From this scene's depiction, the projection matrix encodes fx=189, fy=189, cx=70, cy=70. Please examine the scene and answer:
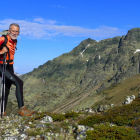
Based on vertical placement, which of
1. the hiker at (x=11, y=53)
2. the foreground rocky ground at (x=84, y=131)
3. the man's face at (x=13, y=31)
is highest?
the man's face at (x=13, y=31)

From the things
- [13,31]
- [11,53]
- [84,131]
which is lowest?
[84,131]

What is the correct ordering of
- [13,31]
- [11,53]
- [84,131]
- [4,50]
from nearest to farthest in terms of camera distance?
[84,131]
[4,50]
[13,31]
[11,53]

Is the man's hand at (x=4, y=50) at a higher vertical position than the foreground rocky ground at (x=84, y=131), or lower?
higher

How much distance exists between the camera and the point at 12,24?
34.9 ft

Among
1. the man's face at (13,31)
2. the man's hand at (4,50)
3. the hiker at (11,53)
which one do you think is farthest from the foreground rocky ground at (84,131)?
the man's face at (13,31)

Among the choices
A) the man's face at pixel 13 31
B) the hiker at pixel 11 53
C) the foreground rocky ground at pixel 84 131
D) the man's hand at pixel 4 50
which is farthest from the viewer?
the man's face at pixel 13 31

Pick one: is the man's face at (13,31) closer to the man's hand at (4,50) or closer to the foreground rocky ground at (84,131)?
the man's hand at (4,50)

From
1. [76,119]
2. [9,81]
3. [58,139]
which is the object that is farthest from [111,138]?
[9,81]

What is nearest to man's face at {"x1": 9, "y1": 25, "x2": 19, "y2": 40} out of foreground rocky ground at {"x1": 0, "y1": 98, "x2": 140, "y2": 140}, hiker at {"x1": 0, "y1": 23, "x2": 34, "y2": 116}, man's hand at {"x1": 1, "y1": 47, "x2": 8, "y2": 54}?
hiker at {"x1": 0, "y1": 23, "x2": 34, "y2": 116}

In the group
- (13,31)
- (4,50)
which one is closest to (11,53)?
(4,50)

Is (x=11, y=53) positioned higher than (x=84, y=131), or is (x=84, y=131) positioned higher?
Answer: (x=11, y=53)

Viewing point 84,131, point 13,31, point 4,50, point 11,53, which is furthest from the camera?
point 11,53

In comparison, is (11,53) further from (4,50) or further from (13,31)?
(13,31)

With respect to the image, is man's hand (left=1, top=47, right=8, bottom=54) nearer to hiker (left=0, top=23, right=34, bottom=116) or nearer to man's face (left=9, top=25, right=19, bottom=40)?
hiker (left=0, top=23, right=34, bottom=116)
